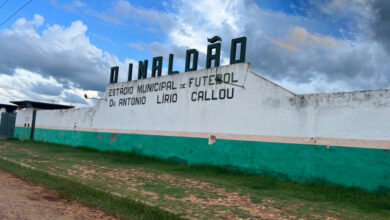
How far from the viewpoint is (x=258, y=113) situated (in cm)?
1171

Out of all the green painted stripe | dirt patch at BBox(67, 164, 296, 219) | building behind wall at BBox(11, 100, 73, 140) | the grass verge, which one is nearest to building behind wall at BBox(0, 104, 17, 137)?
building behind wall at BBox(11, 100, 73, 140)

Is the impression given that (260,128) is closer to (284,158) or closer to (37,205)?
(284,158)

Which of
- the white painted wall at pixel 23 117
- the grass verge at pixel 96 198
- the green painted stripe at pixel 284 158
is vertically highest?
the white painted wall at pixel 23 117

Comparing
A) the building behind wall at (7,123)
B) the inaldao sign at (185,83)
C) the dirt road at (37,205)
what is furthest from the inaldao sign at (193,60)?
the building behind wall at (7,123)

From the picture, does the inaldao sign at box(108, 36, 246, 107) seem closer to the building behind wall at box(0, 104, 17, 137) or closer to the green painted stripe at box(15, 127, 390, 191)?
the green painted stripe at box(15, 127, 390, 191)

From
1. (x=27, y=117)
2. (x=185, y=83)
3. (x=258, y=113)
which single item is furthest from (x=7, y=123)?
(x=258, y=113)

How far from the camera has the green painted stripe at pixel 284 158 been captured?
352 inches

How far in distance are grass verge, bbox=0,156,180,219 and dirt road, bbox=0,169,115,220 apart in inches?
8.3

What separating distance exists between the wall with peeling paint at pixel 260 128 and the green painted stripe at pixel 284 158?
26 mm

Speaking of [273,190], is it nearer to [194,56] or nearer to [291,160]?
[291,160]

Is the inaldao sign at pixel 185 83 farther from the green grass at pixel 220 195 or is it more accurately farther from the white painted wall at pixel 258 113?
the green grass at pixel 220 195

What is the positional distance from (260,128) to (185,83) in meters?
4.56

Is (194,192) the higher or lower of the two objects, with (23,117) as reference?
lower

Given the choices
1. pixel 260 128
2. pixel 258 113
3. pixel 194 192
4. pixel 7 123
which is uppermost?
pixel 258 113
